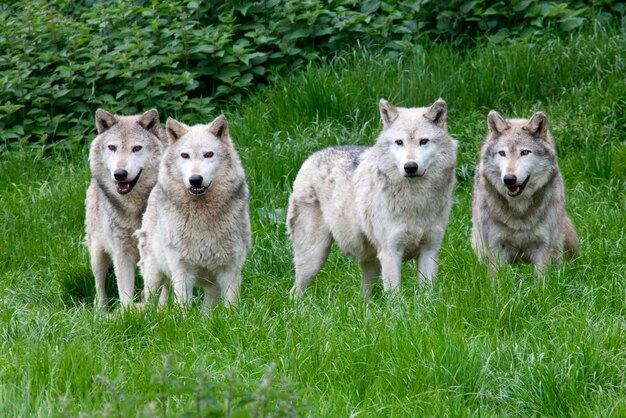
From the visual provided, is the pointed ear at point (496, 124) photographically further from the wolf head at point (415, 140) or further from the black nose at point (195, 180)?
the black nose at point (195, 180)

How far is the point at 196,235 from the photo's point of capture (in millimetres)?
6832

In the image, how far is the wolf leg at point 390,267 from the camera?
22.8 ft

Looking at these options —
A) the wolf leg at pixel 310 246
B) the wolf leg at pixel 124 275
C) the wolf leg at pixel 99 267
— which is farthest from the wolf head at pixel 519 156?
the wolf leg at pixel 99 267

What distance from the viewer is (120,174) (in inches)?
295

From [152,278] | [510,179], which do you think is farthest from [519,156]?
[152,278]

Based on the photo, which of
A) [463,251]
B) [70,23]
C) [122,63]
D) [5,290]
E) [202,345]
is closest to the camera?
[202,345]

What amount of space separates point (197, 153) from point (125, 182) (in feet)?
3.43

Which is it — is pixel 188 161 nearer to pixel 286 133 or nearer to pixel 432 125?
pixel 432 125

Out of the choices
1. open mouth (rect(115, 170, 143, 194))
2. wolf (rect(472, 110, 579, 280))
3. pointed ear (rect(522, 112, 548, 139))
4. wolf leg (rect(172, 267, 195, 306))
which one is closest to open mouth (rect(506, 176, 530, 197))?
wolf (rect(472, 110, 579, 280))

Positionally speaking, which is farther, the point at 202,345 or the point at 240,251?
the point at 240,251

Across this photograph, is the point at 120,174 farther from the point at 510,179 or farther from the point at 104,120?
the point at 510,179

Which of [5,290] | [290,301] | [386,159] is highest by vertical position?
[386,159]

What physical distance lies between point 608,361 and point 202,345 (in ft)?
7.33

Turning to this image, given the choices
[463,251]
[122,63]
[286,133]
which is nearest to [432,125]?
[463,251]
